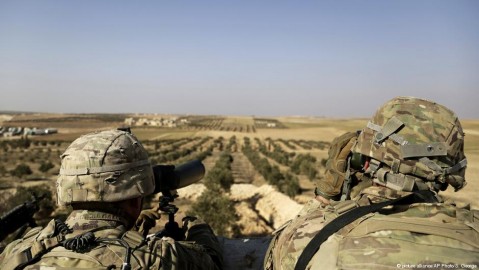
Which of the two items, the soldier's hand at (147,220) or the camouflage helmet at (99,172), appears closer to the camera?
the camouflage helmet at (99,172)

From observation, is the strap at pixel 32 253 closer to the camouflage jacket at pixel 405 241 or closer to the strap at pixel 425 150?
the camouflage jacket at pixel 405 241

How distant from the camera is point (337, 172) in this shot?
9.31ft

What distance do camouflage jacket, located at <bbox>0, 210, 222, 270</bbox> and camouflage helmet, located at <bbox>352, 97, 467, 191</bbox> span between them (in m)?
1.32

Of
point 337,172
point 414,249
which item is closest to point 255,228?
point 337,172

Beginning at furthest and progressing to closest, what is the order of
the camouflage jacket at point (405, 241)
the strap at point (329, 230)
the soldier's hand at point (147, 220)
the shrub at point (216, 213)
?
the shrub at point (216, 213)
the soldier's hand at point (147, 220)
the strap at point (329, 230)
the camouflage jacket at point (405, 241)

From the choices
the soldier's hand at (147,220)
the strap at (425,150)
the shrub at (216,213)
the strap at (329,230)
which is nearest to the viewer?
the strap at (329,230)

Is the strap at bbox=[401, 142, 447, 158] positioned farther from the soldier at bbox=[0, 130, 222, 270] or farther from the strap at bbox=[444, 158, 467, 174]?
the soldier at bbox=[0, 130, 222, 270]

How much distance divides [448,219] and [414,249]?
35 cm

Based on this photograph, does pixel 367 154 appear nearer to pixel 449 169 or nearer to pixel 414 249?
pixel 449 169

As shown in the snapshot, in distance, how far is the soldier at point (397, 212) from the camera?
153cm

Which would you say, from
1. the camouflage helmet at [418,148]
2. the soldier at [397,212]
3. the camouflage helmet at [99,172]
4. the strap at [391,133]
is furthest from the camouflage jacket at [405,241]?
the camouflage helmet at [99,172]

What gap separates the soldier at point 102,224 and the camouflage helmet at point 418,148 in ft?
4.35

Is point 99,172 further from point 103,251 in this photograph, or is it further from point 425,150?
point 425,150

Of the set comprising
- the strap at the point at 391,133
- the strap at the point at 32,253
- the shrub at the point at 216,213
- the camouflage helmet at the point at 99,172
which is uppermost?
the strap at the point at 391,133
